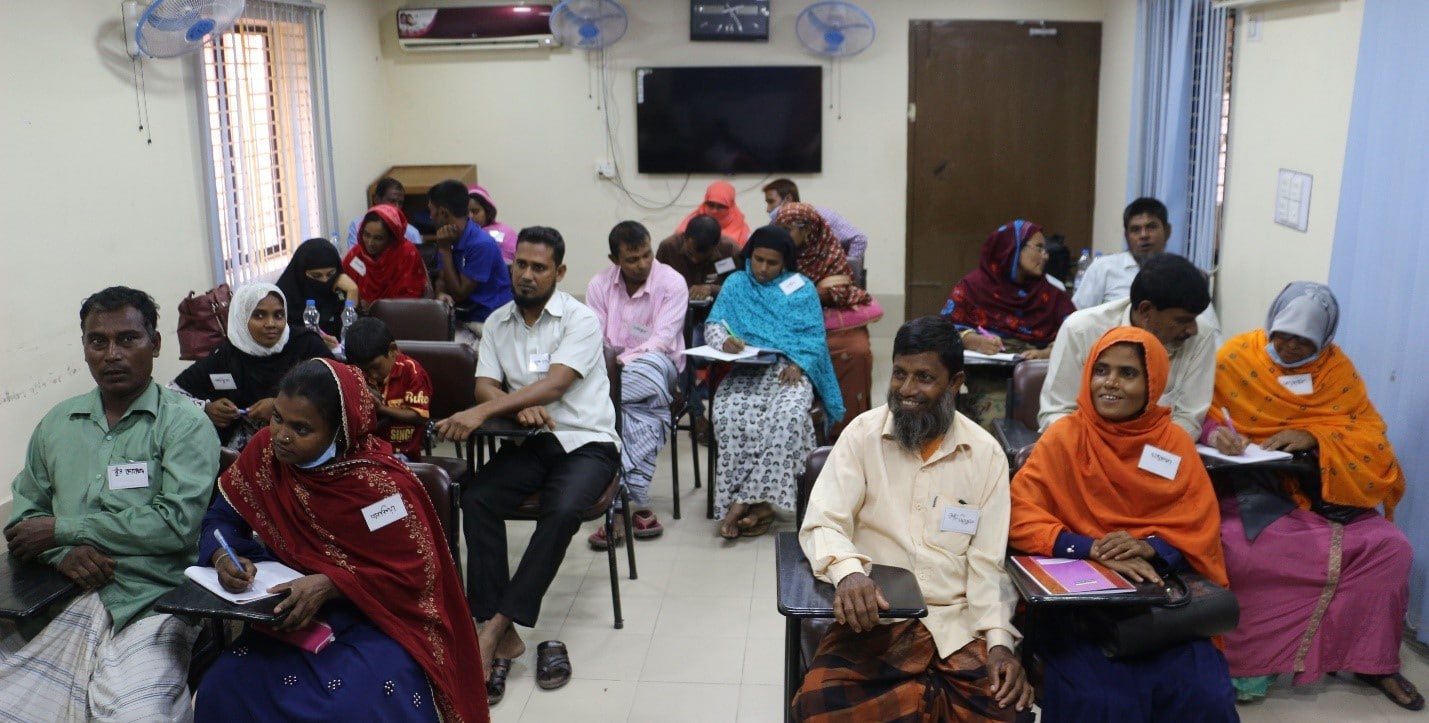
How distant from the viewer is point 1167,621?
2488 millimetres

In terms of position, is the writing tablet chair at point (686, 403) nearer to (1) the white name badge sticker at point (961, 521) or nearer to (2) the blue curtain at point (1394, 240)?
(1) the white name badge sticker at point (961, 521)

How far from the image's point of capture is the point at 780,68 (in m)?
7.79

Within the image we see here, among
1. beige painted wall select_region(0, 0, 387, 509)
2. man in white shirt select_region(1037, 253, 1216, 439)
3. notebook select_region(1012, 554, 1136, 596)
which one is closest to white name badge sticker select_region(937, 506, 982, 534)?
notebook select_region(1012, 554, 1136, 596)

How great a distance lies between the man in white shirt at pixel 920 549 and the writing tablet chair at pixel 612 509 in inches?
44.6

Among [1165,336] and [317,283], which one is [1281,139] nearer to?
[1165,336]

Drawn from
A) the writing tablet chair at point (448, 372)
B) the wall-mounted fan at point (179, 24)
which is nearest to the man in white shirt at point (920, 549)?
the writing tablet chair at point (448, 372)

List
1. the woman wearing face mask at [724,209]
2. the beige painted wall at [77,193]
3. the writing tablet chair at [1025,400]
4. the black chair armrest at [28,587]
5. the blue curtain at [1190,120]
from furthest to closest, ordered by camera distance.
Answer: the woman wearing face mask at [724,209], the blue curtain at [1190,120], the beige painted wall at [77,193], the writing tablet chair at [1025,400], the black chair armrest at [28,587]

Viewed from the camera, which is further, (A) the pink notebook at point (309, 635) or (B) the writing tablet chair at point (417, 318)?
(B) the writing tablet chair at point (417, 318)

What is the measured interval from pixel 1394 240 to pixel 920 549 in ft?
6.56

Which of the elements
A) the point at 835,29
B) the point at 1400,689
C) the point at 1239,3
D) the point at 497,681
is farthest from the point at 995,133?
the point at 497,681

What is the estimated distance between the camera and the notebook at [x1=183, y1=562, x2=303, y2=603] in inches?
92.4

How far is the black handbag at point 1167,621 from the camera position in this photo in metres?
2.47

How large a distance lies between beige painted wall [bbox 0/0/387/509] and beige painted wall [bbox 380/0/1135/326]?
2.75 m

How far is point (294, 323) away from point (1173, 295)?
339 centimetres
